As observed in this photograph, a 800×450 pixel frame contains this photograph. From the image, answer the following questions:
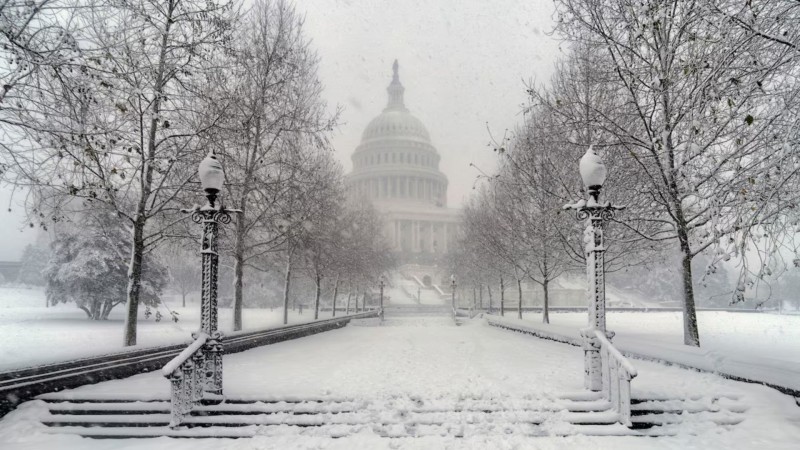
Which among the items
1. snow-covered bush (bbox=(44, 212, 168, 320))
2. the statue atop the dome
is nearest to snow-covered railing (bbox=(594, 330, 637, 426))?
snow-covered bush (bbox=(44, 212, 168, 320))

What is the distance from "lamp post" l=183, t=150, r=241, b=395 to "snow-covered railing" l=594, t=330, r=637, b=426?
6361mm

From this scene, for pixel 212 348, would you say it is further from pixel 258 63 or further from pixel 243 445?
pixel 258 63

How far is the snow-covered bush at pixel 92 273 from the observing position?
32.2 m

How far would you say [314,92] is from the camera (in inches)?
867

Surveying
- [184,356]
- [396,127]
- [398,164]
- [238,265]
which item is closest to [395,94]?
[396,127]

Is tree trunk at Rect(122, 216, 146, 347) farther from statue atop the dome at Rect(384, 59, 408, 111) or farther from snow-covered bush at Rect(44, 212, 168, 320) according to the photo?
statue atop the dome at Rect(384, 59, 408, 111)

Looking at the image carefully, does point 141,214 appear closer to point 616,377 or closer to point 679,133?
point 616,377

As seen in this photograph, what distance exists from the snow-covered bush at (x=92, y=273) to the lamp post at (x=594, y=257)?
28703mm

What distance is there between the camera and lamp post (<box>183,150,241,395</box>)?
846cm

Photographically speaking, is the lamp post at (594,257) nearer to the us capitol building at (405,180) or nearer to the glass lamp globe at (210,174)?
the glass lamp globe at (210,174)

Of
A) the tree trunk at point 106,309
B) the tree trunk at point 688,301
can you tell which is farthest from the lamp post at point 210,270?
the tree trunk at point 106,309

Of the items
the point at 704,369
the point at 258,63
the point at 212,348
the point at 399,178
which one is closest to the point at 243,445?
the point at 212,348

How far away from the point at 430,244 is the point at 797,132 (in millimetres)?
110133

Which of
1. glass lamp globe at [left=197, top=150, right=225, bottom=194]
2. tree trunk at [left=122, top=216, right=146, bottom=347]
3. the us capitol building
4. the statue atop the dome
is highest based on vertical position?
the statue atop the dome
